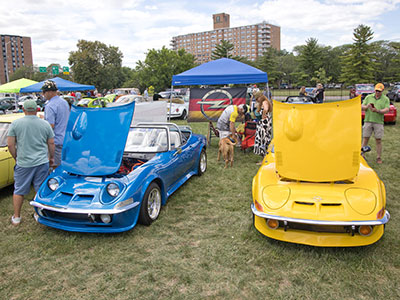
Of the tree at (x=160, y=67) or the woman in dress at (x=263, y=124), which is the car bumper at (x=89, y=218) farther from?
the tree at (x=160, y=67)

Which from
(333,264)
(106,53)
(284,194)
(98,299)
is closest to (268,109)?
(284,194)

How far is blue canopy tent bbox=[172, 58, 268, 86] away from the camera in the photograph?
909 centimetres

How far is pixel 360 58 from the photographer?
117 ft

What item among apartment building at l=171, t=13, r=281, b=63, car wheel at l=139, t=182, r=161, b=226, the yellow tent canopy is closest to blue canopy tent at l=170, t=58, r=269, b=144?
car wheel at l=139, t=182, r=161, b=226

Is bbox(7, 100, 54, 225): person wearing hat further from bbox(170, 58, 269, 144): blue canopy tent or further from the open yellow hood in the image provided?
bbox(170, 58, 269, 144): blue canopy tent

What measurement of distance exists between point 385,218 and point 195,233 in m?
2.23

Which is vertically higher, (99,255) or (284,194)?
(284,194)

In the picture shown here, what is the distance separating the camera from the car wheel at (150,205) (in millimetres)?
3953

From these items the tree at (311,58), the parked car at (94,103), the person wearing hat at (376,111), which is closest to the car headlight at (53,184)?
the person wearing hat at (376,111)

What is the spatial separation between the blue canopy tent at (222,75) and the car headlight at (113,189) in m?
6.27

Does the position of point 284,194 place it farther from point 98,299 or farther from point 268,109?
point 268,109

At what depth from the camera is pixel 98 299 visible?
2.69 meters

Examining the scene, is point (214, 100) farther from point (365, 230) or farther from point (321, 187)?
point (365, 230)

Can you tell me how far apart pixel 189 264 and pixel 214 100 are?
751 cm
